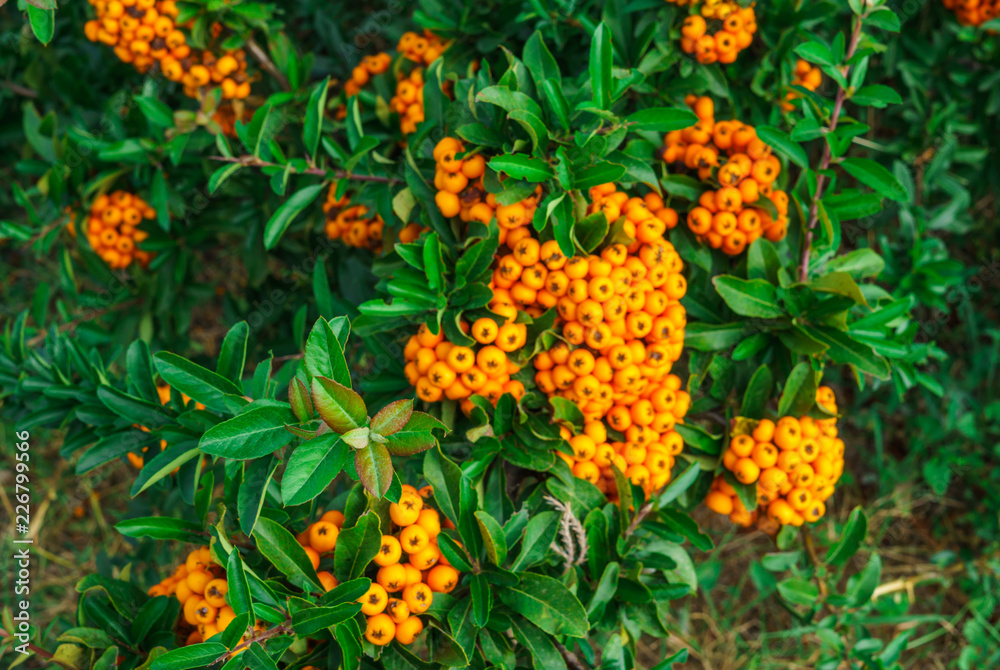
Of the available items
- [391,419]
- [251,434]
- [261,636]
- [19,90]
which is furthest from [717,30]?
[19,90]

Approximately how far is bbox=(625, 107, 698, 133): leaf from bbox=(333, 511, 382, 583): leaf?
1422 mm

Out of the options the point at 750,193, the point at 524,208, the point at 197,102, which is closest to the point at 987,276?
the point at 750,193

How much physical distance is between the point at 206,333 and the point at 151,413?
9.13 feet

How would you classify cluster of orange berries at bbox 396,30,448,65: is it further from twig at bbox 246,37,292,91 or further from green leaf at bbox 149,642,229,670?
green leaf at bbox 149,642,229,670

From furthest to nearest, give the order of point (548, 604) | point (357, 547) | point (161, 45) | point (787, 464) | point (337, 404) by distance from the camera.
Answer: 1. point (161, 45)
2. point (787, 464)
3. point (548, 604)
4. point (357, 547)
5. point (337, 404)

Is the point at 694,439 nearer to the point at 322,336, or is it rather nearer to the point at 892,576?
the point at 322,336

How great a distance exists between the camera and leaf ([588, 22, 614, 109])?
6.64ft

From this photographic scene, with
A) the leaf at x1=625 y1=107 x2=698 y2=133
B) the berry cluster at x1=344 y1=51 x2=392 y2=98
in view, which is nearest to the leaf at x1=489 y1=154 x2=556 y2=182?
the leaf at x1=625 y1=107 x2=698 y2=133

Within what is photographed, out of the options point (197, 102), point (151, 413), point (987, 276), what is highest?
point (197, 102)

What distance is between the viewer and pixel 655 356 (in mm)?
2146

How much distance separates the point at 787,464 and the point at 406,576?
1.31 m

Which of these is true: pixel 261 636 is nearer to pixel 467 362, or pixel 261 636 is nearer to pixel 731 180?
Result: pixel 467 362

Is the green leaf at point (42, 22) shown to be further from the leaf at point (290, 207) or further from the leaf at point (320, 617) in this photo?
the leaf at point (320, 617)

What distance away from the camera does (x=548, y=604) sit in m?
1.87
